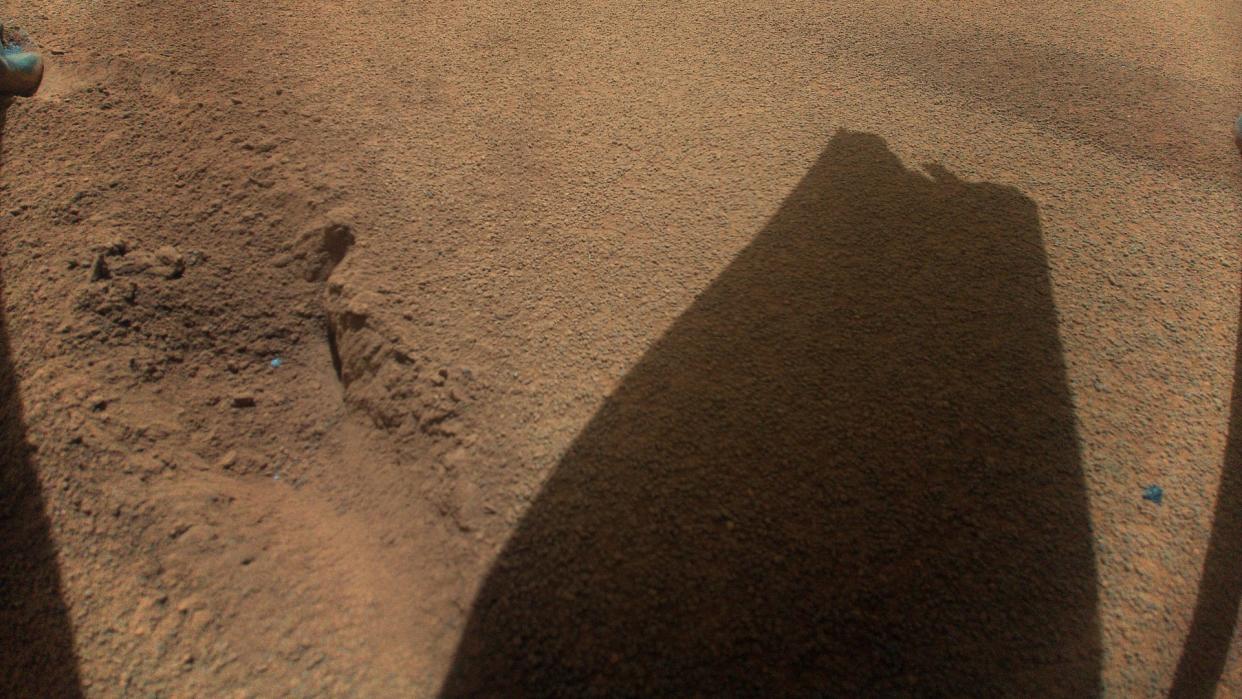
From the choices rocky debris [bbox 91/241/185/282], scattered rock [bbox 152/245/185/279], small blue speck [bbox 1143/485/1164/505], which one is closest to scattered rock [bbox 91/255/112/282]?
rocky debris [bbox 91/241/185/282]

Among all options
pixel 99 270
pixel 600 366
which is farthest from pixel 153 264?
pixel 600 366

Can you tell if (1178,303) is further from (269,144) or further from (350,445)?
(269,144)

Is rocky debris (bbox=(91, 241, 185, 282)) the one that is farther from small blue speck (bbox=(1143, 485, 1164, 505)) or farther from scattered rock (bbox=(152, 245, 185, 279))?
small blue speck (bbox=(1143, 485, 1164, 505))

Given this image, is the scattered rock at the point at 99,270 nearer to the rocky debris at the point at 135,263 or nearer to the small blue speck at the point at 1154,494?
the rocky debris at the point at 135,263

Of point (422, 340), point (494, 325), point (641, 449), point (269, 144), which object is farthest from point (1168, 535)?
point (269, 144)

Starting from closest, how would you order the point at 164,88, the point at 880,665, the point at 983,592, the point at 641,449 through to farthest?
1. the point at 880,665
2. the point at 983,592
3. the point at 641,449
4. the point at 164,88

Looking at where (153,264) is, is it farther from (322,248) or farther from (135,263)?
(322,248)

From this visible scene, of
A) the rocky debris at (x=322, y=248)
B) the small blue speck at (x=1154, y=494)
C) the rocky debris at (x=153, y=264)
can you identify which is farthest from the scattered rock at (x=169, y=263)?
the small blue speck at (x=1154, y=494)

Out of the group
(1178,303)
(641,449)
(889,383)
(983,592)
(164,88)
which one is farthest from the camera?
(164,88)
